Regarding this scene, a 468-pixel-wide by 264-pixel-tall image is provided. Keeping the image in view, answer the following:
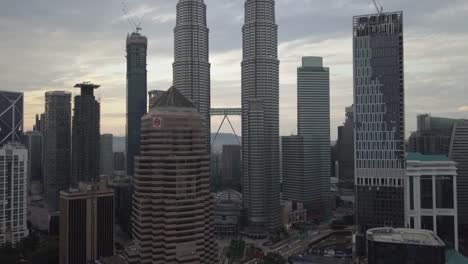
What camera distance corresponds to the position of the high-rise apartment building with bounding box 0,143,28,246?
4141 inches

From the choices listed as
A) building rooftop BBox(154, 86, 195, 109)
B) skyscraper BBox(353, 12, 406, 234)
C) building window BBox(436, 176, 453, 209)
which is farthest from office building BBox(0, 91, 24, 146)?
building window BBox(436, 176, 453, 209)

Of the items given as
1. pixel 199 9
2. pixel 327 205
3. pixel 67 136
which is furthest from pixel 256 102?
pixel 67 136

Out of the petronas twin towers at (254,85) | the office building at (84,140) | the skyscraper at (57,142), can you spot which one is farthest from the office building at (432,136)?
the skyscraper at (57,142)

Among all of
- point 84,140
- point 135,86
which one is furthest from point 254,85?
point 84,140

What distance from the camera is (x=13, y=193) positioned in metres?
107

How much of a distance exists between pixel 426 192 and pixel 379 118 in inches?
700

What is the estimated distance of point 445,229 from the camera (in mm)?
82625

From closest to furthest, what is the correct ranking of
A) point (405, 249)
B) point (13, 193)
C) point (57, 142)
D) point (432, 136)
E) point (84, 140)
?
point (405, 249), point (13, 193), point (432, 136), point (84, 140), point (57, 142)

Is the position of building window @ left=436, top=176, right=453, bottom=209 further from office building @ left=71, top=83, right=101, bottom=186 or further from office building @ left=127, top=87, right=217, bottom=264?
office building @ left=71, top=83, right=101, bottom=186

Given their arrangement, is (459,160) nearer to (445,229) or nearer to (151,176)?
(445,229)

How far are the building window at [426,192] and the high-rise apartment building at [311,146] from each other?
6732 cm

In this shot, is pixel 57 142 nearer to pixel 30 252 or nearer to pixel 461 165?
pixel 30 252

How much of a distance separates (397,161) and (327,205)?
6969 cm

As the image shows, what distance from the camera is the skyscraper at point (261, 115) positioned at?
128000 millimetres
